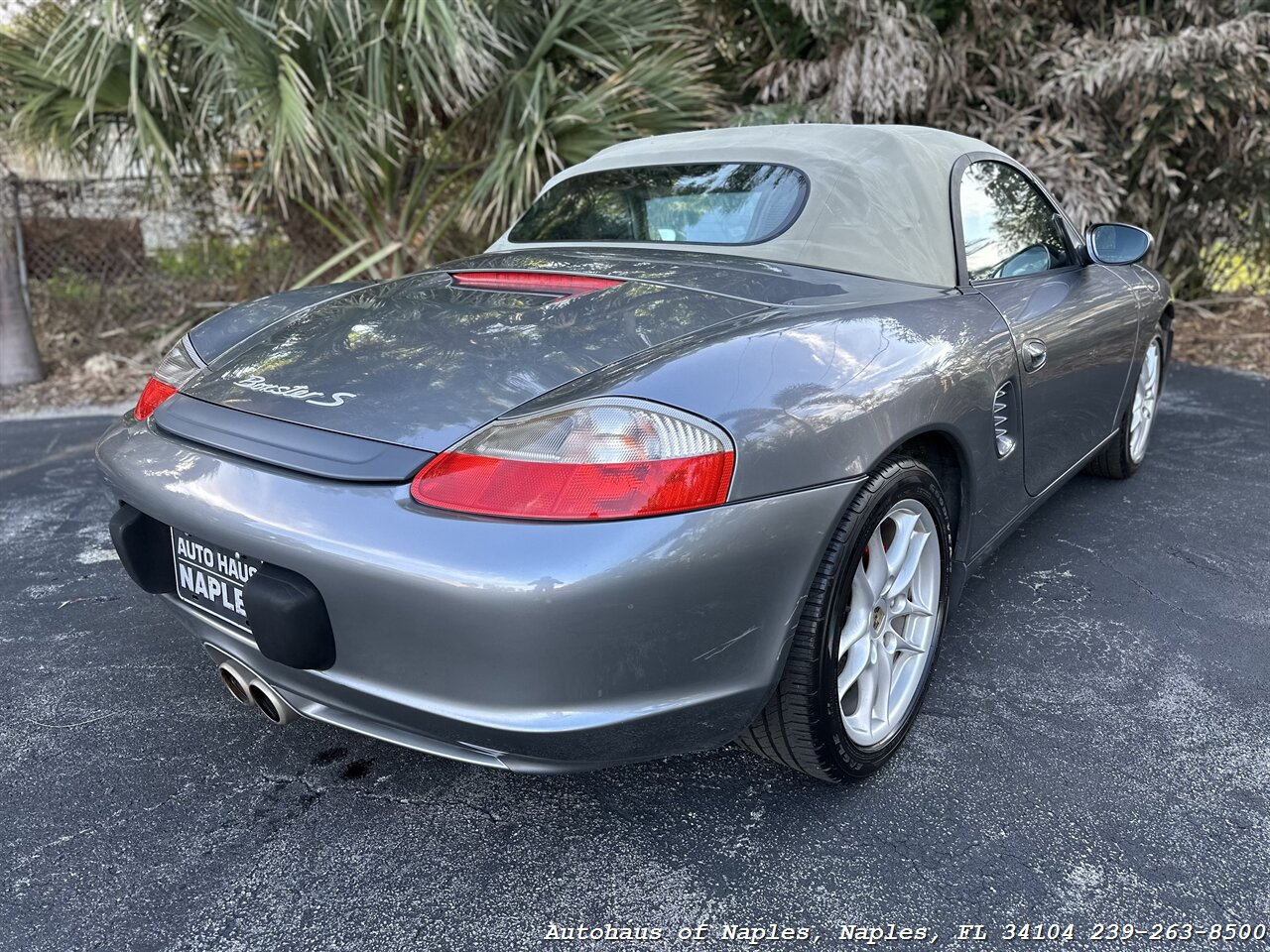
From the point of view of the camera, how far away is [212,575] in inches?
69.8

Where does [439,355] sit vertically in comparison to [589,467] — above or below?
above

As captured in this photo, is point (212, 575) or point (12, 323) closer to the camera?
point (212, 575)

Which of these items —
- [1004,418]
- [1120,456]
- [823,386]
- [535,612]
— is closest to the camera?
[535,612]

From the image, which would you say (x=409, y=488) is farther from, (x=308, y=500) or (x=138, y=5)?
(x=138, y=5)

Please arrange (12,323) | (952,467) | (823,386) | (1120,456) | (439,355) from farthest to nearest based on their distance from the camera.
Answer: (12,323), (1120,456), (952,467), (439,355), (823,386)

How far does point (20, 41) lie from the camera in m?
5.42

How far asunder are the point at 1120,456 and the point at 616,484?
2.98 meters

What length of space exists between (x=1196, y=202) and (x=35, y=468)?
7.58 m

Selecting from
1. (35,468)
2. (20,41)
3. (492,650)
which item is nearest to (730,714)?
(492,650)

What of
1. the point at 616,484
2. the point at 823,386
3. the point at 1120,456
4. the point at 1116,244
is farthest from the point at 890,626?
the point at 1120,456

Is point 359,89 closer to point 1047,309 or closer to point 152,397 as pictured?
point 152,397

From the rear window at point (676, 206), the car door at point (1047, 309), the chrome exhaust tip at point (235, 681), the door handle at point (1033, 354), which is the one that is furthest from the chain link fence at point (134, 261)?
the door handle at point (1033, 354)

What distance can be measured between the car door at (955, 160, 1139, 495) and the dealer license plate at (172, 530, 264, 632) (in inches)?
72.5

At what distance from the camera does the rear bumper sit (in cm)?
146
